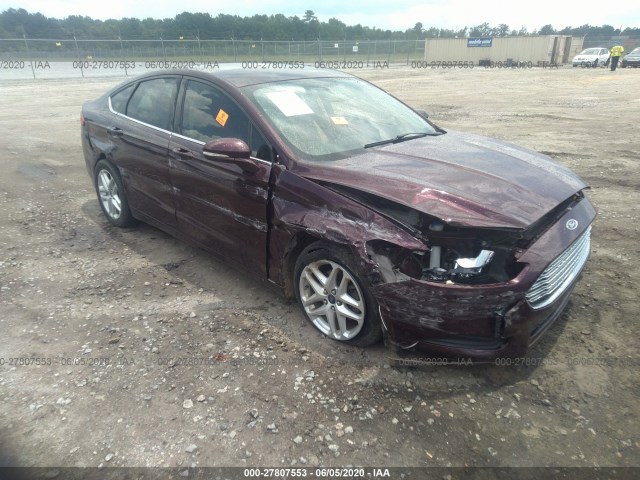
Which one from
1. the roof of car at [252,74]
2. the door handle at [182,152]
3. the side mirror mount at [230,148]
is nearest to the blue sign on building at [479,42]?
the roof of car at [252,74]

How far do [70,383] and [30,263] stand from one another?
207cm

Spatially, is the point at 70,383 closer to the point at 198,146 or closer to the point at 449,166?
the point at 198,146

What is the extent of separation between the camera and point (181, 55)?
35.2 m

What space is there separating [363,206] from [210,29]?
70.0 meters

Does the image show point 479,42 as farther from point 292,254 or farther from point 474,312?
point 474,312

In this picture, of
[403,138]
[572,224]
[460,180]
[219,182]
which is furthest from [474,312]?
[219,182]

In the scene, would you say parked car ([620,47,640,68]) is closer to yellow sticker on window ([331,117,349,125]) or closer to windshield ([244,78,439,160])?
windshield ([244,78,439,160])

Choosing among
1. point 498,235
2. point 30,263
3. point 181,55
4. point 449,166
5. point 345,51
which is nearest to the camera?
point 498,235

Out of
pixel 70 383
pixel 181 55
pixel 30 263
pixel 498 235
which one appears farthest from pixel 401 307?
pixel 181 55

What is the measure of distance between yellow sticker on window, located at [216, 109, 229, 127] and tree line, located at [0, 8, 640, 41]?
36.6 m

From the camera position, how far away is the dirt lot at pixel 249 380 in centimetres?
230

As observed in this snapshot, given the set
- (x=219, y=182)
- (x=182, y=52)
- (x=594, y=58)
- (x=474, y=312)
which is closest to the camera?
(x=474, y=312)

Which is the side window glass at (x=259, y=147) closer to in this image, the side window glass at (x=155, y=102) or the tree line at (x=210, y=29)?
the side window glass at (x=155, y=102)

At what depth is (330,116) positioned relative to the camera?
11.6ft
